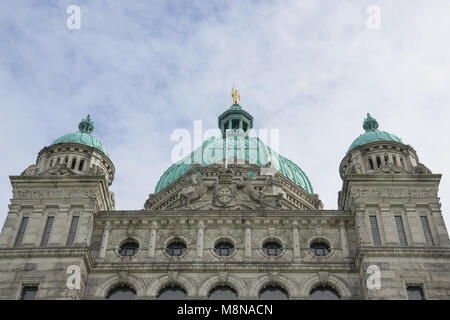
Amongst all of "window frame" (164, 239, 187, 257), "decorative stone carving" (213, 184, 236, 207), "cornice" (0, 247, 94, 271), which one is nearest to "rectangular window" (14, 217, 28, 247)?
"cornice" (0, 247, 94, 271)

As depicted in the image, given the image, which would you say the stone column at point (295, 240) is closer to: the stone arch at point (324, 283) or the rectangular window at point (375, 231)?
the stone arch at point (324, 283)

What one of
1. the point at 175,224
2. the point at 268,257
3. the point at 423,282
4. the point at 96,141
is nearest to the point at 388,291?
the point at 423,282

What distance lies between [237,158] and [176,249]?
2060 cm

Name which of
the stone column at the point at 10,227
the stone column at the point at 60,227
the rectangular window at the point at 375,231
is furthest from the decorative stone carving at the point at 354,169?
the stone column at the point at 10,227

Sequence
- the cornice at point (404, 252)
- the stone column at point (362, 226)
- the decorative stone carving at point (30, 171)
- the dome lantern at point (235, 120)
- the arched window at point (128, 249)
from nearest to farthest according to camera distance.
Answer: the cornice at point (404, 252) < the stone column at point (362, 226) < the arched window at point (128, 249) < the decorative stone carving at point (30, 171) < the dome lantern at point (235, 120)

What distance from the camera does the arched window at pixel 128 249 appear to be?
34812 mm

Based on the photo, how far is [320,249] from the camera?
34.8m

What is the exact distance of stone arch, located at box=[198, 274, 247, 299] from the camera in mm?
32375

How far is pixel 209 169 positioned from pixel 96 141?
506 inches

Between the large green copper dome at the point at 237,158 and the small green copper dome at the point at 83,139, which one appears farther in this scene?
the large green copper dome at the point at 237,158

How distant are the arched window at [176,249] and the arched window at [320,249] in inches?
278

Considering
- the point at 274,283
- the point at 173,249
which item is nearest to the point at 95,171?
the point at 173,249

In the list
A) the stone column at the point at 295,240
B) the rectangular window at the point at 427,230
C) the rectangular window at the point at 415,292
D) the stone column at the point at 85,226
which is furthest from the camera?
the stone column at the point at 295,240

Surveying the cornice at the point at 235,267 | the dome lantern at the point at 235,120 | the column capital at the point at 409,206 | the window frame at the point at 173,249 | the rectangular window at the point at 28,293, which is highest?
the dome lantern at the point at 235,120
